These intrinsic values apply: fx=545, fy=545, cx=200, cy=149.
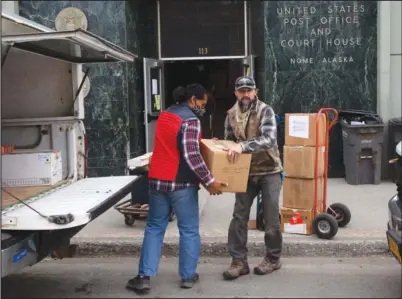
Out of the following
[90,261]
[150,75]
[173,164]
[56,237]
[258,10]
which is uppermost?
[258,10]

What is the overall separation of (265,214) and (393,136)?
4.80m

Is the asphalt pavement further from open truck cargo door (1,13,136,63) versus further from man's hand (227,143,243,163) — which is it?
open truck cargo door (1,13,136,63)

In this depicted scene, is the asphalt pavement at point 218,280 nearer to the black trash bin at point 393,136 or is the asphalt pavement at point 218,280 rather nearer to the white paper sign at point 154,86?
the black trash bin at point 393,136

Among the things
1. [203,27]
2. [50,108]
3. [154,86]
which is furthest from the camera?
[203,27]

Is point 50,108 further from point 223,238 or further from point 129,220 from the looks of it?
point 223,238

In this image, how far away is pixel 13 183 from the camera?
16.0ft

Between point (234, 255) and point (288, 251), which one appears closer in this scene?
point (234, 255)

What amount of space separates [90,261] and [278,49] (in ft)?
16.9

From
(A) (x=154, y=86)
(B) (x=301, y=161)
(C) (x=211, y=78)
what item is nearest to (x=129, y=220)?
(B) (x=301, y=161)

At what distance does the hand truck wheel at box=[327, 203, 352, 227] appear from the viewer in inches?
242

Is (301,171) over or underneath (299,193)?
over

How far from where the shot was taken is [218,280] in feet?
16.2

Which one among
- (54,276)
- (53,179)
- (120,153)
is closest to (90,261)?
(54,276)

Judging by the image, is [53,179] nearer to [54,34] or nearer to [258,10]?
[54,34]
